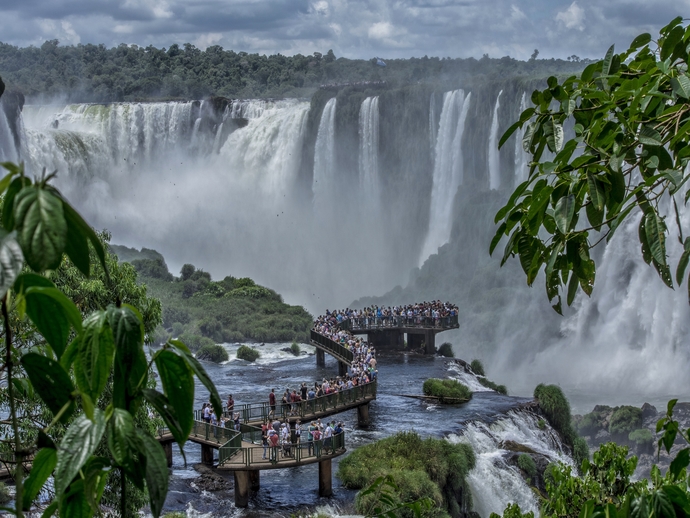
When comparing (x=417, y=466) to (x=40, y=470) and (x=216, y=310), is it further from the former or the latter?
(x=216, y=310)

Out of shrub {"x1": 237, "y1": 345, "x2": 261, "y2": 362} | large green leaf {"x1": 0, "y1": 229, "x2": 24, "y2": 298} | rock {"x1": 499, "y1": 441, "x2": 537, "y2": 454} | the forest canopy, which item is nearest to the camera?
large green leaf {"x1": 0, "y1": 229, "x2": 24, "y2": 298}

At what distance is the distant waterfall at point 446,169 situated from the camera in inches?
1750

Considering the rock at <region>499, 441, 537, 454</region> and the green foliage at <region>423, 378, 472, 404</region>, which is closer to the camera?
the rock at <region>499, 441, 537, 454</region>

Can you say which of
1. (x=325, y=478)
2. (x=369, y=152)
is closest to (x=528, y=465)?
(x=325, y=478)

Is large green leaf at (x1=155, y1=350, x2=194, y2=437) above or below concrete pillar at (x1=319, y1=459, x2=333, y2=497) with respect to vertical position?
above

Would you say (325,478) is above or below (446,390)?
below

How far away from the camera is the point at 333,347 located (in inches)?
1093

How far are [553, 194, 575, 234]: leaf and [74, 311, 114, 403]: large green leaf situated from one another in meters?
1.42

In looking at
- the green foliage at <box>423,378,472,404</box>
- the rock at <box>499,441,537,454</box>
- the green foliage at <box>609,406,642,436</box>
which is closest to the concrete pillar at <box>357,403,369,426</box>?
the rock at <box>499,441,537,454</box>

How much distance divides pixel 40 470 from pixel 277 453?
1547 cm

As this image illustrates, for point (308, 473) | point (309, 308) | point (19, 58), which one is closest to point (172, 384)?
point (308, 473)

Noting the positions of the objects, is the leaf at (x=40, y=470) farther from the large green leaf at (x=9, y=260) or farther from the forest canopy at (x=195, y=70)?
the forest canopy at (x=195, y=70)

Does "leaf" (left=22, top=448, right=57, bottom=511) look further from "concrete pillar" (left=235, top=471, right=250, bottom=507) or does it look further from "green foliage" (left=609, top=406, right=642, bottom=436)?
"green foliage" (left=609, top=406, right=642, bottom=436)

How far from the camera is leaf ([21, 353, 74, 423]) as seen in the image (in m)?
1.50
